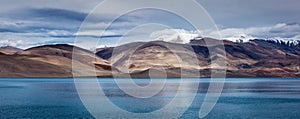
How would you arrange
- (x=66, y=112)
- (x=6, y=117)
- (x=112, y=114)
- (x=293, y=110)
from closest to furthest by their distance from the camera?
(x=6, y=117), (x=112, y=114), (x=66, y=112), (x=293, y=110)

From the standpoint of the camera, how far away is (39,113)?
59.5m

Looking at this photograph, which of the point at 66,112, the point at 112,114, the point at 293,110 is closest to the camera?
the point at 112,114

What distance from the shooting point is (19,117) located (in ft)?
178

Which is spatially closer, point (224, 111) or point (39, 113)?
point (39, 113)

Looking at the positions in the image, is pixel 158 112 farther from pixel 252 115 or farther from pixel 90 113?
pixel 252 115

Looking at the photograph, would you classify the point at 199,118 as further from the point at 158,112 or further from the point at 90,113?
the point at 90,113

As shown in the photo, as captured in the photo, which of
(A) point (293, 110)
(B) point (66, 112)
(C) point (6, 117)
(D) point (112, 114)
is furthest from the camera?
(A) point (293, 110)

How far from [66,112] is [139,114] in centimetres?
1125

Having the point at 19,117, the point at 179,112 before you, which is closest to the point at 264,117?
the point at 179,112

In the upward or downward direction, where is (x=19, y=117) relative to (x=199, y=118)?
downward

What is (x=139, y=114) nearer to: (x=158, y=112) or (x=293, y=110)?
(x=158, y=112)

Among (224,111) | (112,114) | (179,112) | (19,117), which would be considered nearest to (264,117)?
(224,111)

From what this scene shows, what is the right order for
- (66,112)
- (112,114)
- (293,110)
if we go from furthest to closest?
(293,110), (66,112), (112,114)

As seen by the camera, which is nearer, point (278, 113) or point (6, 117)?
point (6, 117)
